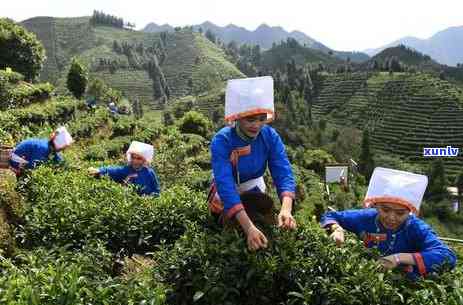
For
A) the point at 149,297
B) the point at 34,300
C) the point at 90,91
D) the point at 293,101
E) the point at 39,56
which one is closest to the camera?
the point at 34,300

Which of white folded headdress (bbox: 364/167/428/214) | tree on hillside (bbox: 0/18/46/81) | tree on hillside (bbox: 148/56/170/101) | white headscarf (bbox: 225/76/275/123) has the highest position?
tree on hillside (bbox: 0/18/46/81)

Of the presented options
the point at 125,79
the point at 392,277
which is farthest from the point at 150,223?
the point at 125,79

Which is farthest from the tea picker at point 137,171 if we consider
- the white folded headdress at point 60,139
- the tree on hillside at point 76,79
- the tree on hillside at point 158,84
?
the tree on hillside at point 158,84

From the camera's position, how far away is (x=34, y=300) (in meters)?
3.06

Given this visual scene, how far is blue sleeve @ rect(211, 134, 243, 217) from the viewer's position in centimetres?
398

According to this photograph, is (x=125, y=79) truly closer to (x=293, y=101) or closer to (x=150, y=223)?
(x=293, y=101)

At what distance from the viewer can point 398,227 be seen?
4.29 metres

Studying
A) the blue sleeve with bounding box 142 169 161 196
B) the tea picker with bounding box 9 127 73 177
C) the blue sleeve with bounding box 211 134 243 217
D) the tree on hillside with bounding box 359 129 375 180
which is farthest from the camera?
the tree on hillside with bounding box 359 129 375 180

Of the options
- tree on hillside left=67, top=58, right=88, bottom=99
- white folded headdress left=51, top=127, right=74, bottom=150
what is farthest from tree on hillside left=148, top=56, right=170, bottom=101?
white folded headdress left=51, top=127, right=74, bottom=150

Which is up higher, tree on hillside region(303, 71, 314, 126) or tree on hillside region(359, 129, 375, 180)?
tree on hillside region(303, 71, 314, 126)

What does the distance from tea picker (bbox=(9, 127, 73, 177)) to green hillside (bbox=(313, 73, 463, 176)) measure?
10419 cm

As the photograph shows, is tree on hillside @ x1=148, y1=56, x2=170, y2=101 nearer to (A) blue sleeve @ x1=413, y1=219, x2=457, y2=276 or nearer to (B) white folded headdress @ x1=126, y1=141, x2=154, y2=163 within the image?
(B) white folded headdress @ x1=126, y1=141, x2=154, y2=163

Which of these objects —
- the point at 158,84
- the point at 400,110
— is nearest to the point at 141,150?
the point at 400,110

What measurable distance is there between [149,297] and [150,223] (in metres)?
2.28
